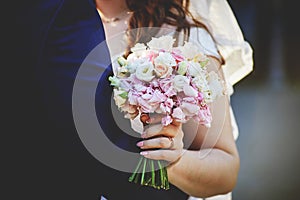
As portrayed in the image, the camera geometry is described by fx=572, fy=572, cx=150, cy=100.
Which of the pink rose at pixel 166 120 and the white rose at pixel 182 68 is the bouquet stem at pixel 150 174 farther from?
the white rose at pixel 182 68

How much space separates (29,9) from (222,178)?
0.80 meters

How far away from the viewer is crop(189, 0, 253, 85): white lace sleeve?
1.92 m

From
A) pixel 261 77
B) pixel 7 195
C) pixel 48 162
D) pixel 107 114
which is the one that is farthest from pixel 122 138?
pixel 261 77

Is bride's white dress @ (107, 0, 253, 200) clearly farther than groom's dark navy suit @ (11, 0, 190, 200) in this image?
Yes

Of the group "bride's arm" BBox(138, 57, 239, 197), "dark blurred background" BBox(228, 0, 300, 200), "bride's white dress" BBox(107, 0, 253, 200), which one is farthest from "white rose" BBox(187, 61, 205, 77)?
"dark blurred background" BBox(228, 0, 300, 200)

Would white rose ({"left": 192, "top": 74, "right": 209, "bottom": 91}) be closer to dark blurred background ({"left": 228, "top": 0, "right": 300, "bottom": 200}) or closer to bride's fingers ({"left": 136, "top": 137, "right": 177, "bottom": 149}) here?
bride's fingers ({"left": 136, "top": 137, "right": 177, "bottom": 149})

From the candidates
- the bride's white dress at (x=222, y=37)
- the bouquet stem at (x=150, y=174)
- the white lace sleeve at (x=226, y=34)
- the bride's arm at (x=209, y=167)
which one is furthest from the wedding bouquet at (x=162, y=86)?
the white lace sleeve at (x=226, y=34)

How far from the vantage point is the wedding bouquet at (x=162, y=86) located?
1306 mm

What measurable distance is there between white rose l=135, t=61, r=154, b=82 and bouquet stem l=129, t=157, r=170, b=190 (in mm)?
205

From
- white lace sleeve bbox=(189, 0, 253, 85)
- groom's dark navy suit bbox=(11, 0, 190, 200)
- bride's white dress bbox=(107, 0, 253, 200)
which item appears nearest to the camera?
groom's dark navy suit bbox=(11, 0, 190, 200)

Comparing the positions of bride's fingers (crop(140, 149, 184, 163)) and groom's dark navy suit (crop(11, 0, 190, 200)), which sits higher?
groom's dark navy suit (crop(11, 0, 190, 200))

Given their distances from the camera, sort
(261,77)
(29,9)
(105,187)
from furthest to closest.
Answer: (261,77) < (105,187) < (29,9)

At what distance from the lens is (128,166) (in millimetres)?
1382

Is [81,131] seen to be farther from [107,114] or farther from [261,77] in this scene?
[261,77]
